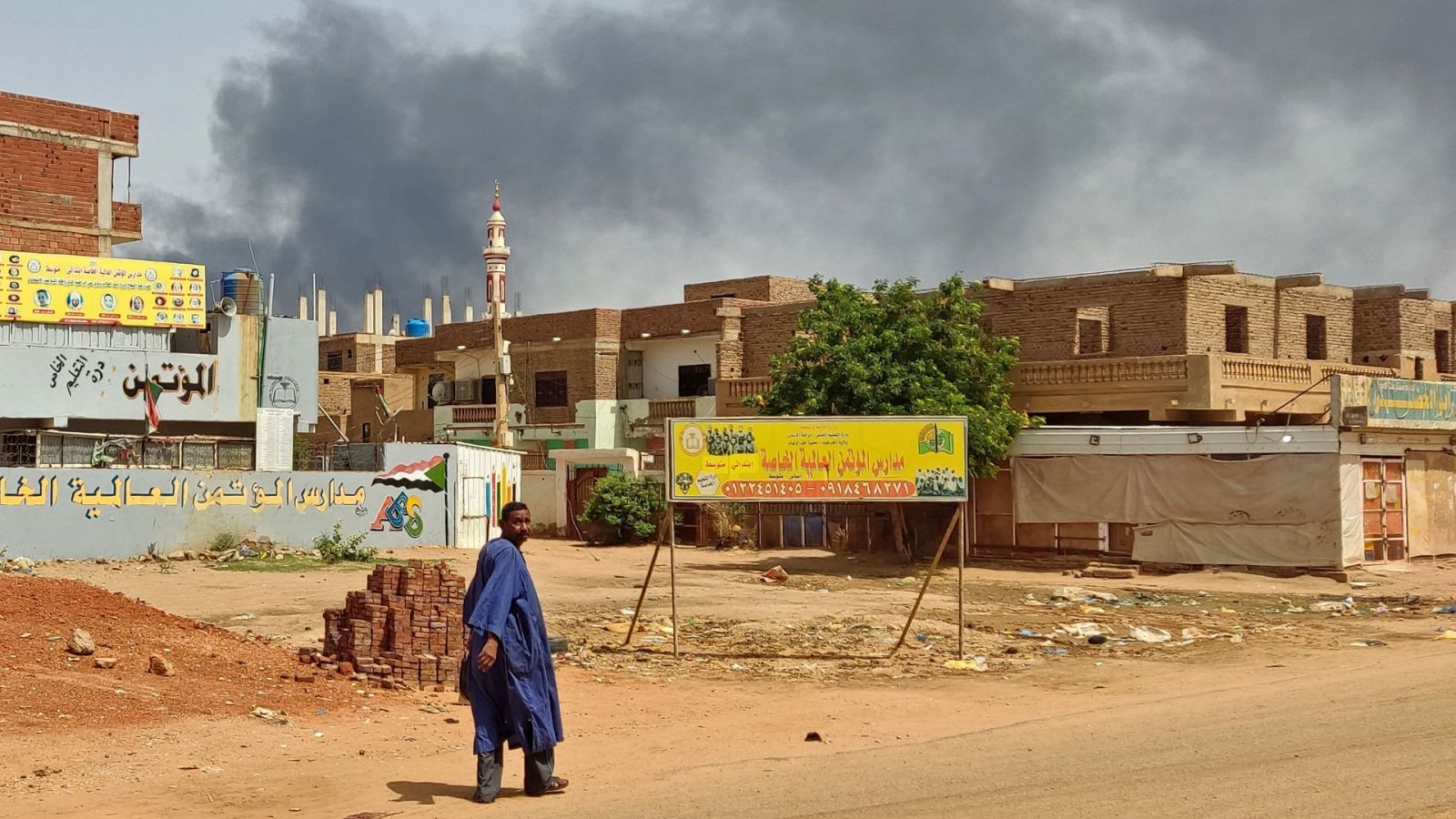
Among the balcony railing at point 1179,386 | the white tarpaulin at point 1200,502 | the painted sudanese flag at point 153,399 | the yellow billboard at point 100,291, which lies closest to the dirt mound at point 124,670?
the white tarpaulin at point 1200,502

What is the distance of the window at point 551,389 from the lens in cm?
4684

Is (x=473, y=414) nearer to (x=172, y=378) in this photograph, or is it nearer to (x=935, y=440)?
(x=172, y=378)

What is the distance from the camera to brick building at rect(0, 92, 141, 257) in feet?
124

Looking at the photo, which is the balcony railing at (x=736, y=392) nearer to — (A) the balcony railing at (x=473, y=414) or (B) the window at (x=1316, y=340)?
(A) the balcony railing at (x=473, y=414)

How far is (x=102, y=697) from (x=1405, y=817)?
8.01 m

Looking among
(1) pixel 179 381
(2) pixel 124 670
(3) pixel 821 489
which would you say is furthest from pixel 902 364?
(2) pixel 124 670

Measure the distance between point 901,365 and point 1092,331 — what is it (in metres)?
6.19

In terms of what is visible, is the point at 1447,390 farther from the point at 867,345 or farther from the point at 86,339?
the point at 86,339

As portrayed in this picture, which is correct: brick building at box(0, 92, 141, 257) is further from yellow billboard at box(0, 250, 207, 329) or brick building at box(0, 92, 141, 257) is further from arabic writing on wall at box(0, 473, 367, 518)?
arabic writing on wall at box(0, 473, 367, 518)

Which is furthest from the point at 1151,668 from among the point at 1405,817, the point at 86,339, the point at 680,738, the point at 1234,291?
the point at 86,339

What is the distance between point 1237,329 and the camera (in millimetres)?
31000

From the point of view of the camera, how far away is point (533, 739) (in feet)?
24.6

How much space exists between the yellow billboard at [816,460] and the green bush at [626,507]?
64.5 ft

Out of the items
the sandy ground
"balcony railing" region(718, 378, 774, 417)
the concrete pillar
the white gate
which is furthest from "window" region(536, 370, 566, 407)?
the sandy ground
